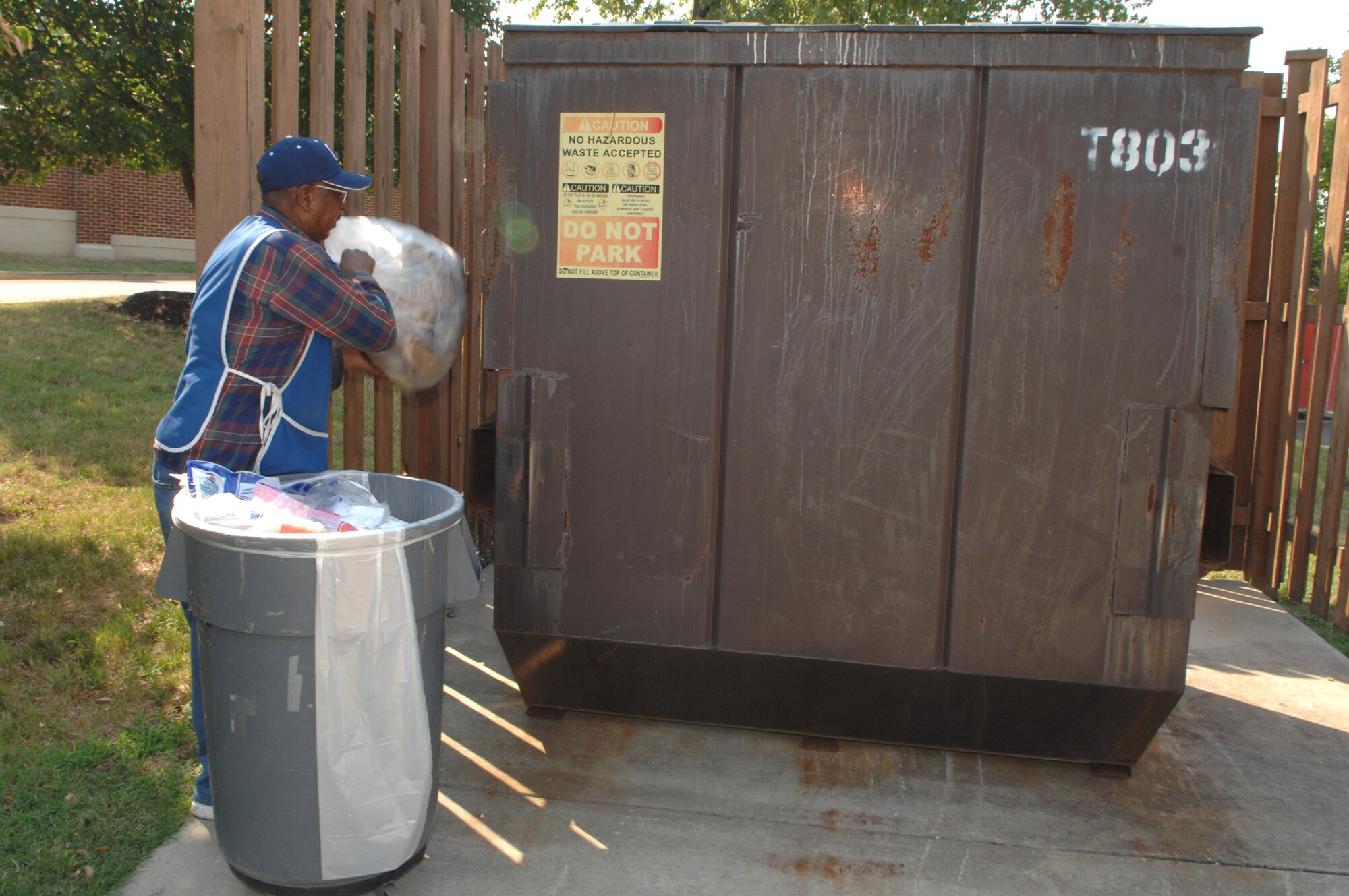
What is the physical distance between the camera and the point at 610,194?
307cm

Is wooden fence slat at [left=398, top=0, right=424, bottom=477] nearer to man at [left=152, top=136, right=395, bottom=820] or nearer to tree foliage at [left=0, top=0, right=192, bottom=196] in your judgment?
man at [left=152, top=136, right=395, bottom=820]

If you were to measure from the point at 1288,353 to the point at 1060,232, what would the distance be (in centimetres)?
314

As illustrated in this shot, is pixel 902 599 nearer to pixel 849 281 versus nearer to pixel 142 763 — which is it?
pixel 849 281

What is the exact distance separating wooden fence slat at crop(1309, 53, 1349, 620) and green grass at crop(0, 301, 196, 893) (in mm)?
4899

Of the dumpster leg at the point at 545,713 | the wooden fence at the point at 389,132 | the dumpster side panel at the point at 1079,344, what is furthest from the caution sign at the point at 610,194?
the dumpster leg at the point at 545,713

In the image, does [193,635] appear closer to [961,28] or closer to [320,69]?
[320,69]

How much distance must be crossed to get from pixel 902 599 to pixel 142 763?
7.69ft

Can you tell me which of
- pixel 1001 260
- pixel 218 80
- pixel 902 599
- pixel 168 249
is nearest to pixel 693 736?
pixel 902 599

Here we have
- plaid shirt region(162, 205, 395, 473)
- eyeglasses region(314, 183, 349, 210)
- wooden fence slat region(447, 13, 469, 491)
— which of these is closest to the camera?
plaid shirt region(162, 205, 395, 473)

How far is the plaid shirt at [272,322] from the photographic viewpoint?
2.57m

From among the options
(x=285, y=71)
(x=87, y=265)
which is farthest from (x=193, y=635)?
(x=87, y=265)

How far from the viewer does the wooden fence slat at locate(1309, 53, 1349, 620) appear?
4.77 m

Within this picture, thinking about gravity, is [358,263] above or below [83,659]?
above

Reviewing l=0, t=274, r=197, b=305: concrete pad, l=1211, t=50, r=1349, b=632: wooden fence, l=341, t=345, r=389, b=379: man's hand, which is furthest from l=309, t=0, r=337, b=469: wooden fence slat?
l=0, t=274, r=197, b=305: concrete pad
